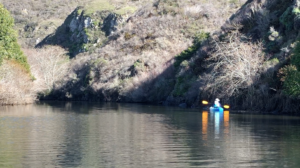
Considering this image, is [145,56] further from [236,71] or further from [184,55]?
[236,71]

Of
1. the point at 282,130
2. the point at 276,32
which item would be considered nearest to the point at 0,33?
the point at 276,32

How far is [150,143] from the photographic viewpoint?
94.0 ft

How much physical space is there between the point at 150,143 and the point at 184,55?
165 feet

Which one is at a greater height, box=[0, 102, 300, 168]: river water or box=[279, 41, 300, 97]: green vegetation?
box=[279, 41, 300, 97]: green vegetation

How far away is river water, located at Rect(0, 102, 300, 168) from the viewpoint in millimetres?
22750

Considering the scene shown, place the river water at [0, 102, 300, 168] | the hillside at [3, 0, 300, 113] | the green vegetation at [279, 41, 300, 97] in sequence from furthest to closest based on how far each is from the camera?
the hillside at [3, 0, 300, 113], the green vegetation at [279, 41, 300, 97], the river water at [0, 102, 300, 168]

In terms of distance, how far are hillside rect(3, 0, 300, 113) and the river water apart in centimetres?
1169

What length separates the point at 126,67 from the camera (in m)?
93.1

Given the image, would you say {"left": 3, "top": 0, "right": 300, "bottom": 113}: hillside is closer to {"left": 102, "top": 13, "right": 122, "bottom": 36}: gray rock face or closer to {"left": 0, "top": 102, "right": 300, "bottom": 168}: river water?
{"left": 102, "top": 13, "right": 122, "bottom": 36}: gray rock face

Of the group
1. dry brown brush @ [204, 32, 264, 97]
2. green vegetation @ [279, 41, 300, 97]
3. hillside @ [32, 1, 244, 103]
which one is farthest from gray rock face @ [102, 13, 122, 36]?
green vegetation @ [279, 41, 300, 97]

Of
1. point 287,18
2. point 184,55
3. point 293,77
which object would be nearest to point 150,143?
point 293,77

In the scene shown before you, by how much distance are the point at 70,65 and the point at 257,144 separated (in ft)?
296

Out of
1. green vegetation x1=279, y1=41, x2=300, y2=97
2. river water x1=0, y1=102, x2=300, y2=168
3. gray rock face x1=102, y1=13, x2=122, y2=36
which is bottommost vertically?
river water x1=0, y1=102, x2=300, y2=168

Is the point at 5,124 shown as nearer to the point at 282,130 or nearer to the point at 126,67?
the point at 282,130
